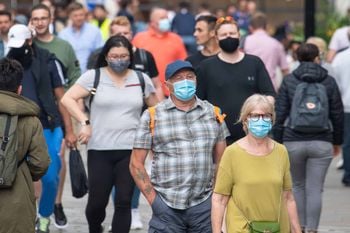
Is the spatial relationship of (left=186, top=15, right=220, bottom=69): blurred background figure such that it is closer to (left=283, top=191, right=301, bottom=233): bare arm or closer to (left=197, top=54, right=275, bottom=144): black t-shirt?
(left=197, top=54, right=275, bottom=144): black t-shirt

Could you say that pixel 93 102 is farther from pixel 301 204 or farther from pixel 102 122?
pixel 301 204

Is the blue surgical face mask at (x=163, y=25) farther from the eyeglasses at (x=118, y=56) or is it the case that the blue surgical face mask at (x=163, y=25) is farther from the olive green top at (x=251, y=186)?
the olive green top at (x=251, y=186)

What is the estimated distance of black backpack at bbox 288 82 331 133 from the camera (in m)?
10.2

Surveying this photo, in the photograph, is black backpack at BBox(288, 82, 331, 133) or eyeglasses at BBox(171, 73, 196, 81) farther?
black backpack at BBox(288, 82, 331, 133)

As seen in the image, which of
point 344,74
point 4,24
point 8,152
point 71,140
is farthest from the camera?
point 344,74

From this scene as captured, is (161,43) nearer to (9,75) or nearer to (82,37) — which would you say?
(82,37)

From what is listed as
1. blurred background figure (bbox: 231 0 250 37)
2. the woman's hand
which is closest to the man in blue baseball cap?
the woman's hand

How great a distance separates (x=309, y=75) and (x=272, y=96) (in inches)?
20.8

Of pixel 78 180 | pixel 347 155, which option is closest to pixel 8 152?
pixel 78 180

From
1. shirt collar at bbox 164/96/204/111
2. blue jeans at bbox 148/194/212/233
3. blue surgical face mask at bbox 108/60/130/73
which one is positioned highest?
blue surgical face mask at bbox 108/60/130/73

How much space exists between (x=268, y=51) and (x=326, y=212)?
Answer: 9.26ft

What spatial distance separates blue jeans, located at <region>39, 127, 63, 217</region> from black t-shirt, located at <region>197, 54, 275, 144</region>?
1416mm

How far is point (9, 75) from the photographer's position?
318 inches

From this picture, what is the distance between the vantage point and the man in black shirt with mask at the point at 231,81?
9.84 meters
